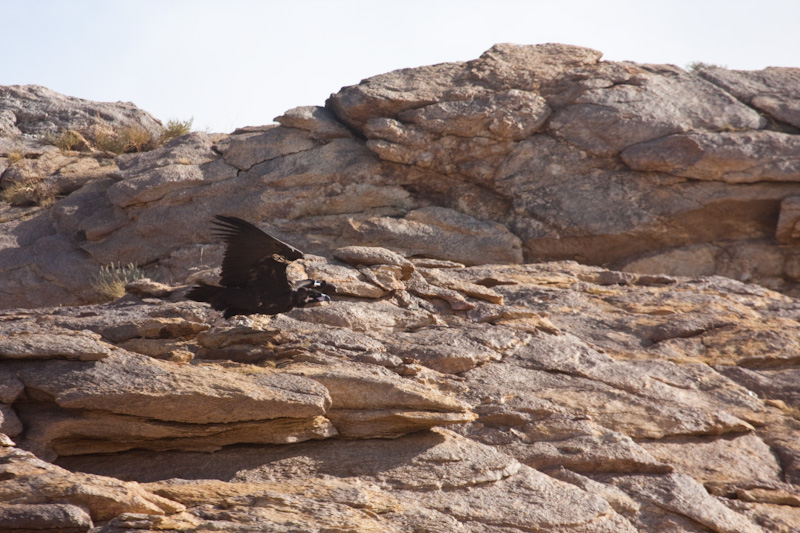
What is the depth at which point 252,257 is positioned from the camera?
6508 millimetres

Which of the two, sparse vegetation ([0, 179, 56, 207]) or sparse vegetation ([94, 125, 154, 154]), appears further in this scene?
sparse vegetation ([94, 125, 154, 154])

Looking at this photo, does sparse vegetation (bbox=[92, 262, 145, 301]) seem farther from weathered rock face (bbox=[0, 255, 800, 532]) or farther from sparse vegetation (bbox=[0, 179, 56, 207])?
weathered rock face (bbox=[0, 255, 800, 532])

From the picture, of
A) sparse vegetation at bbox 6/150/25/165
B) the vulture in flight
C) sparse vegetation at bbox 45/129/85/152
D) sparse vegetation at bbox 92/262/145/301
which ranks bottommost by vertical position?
sparse vegetation at bbox 92/262/145/301

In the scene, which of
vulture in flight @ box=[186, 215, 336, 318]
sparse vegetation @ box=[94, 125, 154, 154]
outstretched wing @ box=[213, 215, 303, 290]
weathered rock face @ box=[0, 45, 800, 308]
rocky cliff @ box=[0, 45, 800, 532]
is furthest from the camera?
sparse vegetation @ box=[94, 125, 154, 154]

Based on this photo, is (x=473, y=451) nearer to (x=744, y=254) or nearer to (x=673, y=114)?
(x=744, y=254)

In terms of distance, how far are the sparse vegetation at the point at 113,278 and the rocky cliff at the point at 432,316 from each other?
0.26m

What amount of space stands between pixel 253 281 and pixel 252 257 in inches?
8.8

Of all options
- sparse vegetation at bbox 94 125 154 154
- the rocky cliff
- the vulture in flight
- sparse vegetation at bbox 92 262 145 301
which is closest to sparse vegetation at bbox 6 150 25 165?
the rocky cliff

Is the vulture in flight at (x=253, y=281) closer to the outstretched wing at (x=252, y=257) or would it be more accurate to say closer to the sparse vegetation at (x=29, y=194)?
the outstretched wing at (x=252, y=257)

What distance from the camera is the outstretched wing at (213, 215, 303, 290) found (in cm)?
643

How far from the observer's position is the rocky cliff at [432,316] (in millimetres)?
4496

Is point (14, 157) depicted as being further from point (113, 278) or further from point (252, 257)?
point (252, 257)

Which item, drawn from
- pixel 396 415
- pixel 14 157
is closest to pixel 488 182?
pixel 396 415

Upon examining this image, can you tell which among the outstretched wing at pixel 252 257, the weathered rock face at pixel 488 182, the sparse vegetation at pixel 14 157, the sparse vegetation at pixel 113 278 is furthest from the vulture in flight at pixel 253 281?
the sparse vegetation at pixel 14 157
